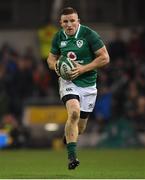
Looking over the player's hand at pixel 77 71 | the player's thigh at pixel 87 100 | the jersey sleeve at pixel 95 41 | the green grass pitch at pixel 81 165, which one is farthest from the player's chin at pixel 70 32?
the green grass pitch at pixel 81 165

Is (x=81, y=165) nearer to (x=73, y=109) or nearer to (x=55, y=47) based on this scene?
(x=55, y=47)

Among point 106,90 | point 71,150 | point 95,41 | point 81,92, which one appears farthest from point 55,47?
point 106,90

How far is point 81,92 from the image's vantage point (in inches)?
498

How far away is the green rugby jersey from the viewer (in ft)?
41.2

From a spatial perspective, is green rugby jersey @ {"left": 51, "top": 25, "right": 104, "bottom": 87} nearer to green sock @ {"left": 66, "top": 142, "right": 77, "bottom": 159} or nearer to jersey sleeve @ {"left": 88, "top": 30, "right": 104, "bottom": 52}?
jersey sleeve @ {"left": 88, "top": 30, "right": 104, "bottom": 52}

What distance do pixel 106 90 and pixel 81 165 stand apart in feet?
28.4

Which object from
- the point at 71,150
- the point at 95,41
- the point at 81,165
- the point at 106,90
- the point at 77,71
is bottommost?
the point at 106,90

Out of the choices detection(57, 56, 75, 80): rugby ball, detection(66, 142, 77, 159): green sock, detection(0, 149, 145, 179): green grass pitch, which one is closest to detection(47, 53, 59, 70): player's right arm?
detection(57, 56, 75, 80): rugby ball

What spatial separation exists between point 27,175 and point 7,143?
969 cm

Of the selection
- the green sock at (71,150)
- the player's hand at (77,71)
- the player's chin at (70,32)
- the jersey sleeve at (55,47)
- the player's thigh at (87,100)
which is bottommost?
the green sock at (71,150)

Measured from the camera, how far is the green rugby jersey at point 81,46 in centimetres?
1256

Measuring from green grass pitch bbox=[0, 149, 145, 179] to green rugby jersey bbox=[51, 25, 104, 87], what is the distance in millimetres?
1396

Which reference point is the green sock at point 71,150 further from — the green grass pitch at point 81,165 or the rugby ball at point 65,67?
the rugby ball at point 65,67

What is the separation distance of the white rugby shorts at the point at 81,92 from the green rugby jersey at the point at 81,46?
73 mm
